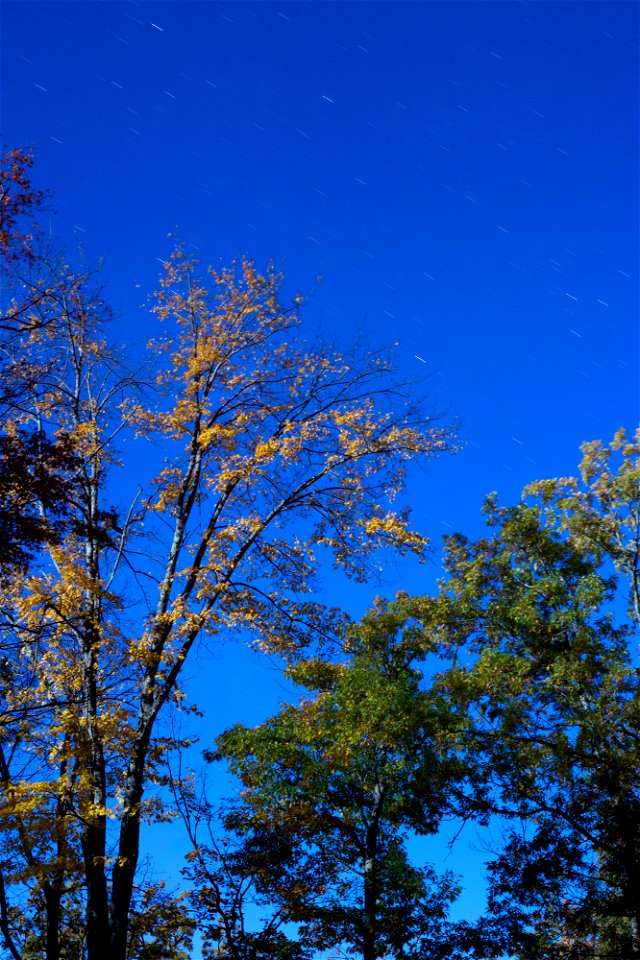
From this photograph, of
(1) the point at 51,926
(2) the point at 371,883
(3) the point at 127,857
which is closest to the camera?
(3) the point at 127,857

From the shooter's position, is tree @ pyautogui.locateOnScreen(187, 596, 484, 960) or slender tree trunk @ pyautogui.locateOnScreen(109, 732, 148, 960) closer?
slender tree trunk @ pyautogui.locateOnScreen(109, 732, 148, 960)

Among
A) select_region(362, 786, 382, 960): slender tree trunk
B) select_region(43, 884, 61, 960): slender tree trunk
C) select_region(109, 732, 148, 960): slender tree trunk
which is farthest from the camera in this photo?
select_region(362, 786, 382, 960): slender tree trunk

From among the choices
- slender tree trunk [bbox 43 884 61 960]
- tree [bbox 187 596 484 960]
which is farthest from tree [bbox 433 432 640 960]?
slender tree trunk [bbox 43 884 61 960]

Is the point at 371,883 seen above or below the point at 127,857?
above

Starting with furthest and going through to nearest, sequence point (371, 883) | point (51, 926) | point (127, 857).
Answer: point (371, 883) < point (51, 926) < point (127, 857)

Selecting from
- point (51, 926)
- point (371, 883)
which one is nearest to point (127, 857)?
point (51, 926)

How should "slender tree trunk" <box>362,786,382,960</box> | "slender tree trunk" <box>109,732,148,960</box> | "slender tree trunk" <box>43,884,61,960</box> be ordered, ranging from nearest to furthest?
"slender tree trunk" <box>109,732,148,960</box> → "slender tree trunk" <box>43,884,61,960</box> → "slender tree trunk" <box>362,786,382,960</box>

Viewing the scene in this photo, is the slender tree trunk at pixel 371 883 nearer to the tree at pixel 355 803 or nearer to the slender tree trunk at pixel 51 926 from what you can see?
the tree at pixel 355 803

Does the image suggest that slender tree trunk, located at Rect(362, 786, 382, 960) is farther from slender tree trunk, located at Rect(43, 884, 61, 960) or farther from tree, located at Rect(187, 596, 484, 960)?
slender tree trunk, located at Rect(43, 884, 61, 960)

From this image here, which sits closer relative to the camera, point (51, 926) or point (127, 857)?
point (127, 857)

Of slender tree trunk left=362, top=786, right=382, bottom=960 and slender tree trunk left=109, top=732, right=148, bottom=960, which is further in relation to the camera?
slender tree trunk left=362, top=786, right=382, bottom=960

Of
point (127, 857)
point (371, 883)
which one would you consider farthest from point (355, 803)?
point (127, 857)

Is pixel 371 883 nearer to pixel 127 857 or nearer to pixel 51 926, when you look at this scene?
pixel 51 926

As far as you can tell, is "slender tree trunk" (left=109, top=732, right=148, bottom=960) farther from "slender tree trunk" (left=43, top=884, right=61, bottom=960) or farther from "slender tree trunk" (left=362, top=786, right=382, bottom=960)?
"slender tree trunk" (left=362, top=786, right=382, bottom=960)
